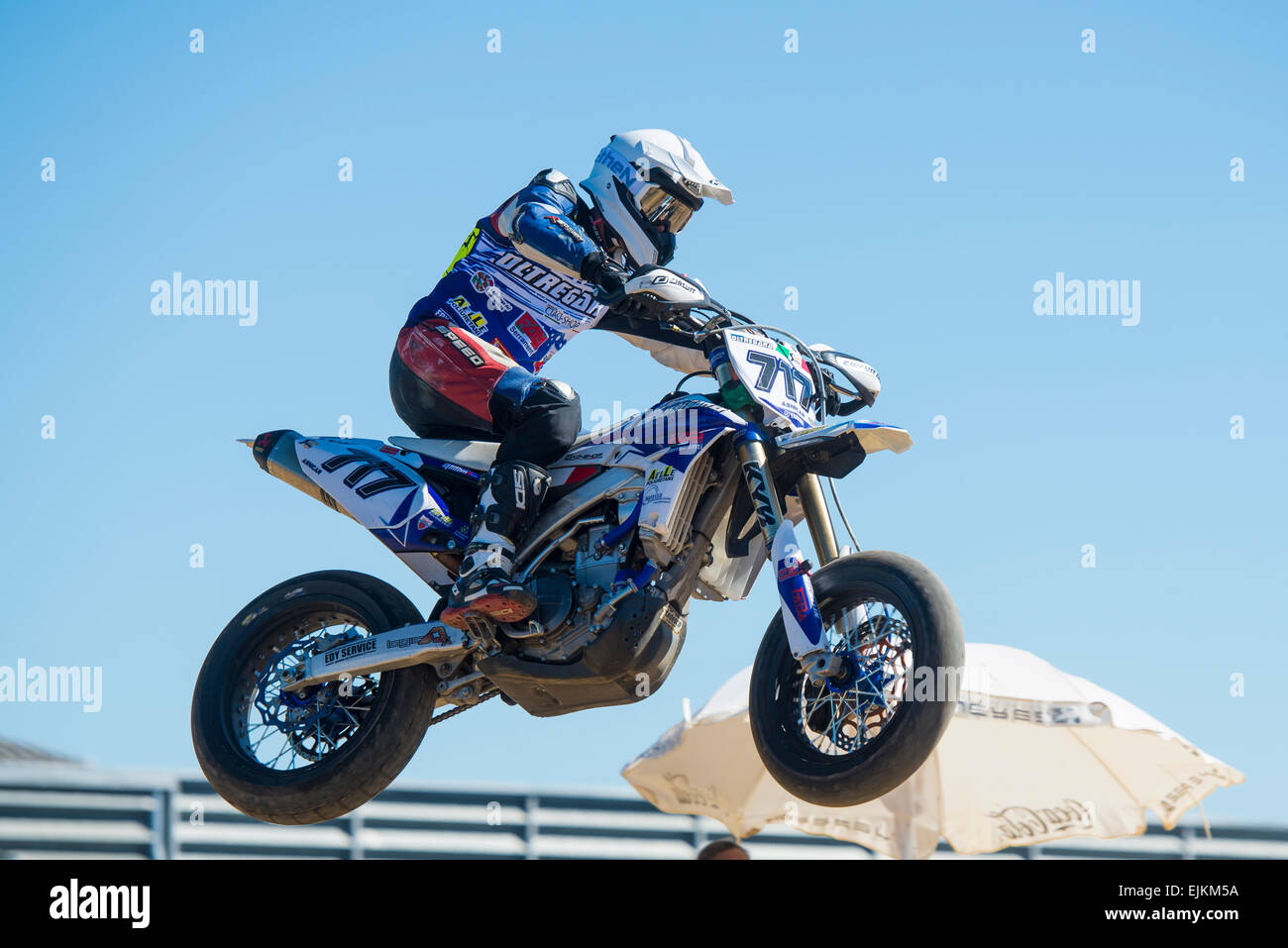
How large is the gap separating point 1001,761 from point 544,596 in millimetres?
4309

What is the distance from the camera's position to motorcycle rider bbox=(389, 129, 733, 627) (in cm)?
679

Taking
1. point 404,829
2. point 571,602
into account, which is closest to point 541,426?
point 571,602

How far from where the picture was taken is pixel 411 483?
22.9ft

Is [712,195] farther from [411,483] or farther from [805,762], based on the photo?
[805,762]

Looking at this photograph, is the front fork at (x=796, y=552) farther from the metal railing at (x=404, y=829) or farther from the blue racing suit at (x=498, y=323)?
the metal railing at (x=404, y=829)

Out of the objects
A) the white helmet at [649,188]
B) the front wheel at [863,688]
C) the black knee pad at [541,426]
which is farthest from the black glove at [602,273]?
the front wheel at [863,688]

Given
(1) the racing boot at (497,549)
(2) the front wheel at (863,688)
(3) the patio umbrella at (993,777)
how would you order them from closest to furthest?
(2) the front wheel at (863,688)
(1) the racing boot at (497,549)
(3) the patio umbrella at (993,777)

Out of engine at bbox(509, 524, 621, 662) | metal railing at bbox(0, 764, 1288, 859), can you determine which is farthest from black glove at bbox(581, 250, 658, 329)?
metal railing at bbox(0, 764, 1288, 859)

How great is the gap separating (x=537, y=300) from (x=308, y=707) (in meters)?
2.16

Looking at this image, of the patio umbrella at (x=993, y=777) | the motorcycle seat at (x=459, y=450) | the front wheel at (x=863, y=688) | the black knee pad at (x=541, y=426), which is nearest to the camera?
the front wheel at (x=863, y=688)

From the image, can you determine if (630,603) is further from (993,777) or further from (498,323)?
(993,777)

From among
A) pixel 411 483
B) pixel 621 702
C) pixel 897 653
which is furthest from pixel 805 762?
pixel 411 483

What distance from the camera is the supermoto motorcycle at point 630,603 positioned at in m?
5.77
